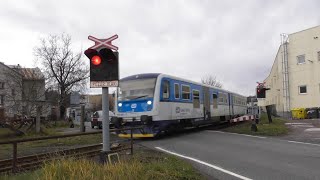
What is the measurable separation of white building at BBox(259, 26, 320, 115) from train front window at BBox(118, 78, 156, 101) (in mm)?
29777

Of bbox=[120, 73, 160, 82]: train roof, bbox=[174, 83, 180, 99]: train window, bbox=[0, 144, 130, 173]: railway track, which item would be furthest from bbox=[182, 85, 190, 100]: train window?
bbox=[0, 144, 130, 173]: railway track

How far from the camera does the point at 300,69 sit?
46.0m

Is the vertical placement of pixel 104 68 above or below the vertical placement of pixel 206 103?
above

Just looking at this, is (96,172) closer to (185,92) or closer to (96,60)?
(96,60)

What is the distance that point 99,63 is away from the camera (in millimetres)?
9133

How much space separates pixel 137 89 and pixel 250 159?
8.38 metres

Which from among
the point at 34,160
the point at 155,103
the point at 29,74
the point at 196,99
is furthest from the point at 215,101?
the point at 29,74

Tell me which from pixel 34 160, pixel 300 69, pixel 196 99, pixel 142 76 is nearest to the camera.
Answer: pixel 34 160

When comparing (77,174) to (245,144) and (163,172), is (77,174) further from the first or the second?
(245,144)

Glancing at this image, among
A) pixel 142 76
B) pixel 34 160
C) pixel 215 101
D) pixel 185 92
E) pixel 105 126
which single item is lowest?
pixel 34 160

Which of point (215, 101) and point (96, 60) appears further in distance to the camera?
point (215, 101)

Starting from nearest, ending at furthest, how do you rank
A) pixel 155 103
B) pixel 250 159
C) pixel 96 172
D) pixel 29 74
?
pixel 96 172 → pixel 250 159 → pixel 155 103 → pixel 29 74

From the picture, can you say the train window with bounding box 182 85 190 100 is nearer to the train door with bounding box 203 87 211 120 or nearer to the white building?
the train door with bounding box 203 87 211 120

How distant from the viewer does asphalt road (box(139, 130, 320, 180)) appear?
9852 mm
